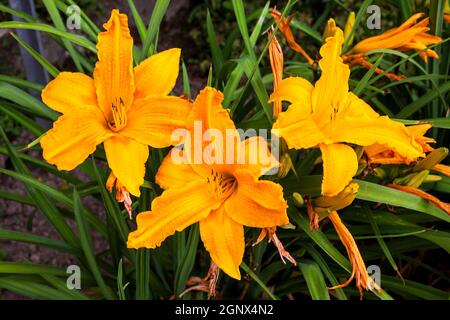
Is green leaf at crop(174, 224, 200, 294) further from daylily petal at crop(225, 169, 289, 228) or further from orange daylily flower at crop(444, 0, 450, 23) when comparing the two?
orange daylily flower at crop(444, 0, 450, 23)

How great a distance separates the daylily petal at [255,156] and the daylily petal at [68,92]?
0.31m

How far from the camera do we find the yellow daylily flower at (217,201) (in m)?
0.92

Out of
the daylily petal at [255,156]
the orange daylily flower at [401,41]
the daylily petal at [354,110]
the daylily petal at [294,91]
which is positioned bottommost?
the daylily petal at [255,156]

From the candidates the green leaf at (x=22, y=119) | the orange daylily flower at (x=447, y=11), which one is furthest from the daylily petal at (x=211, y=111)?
the orange daylily flower at (x=447, y=11)

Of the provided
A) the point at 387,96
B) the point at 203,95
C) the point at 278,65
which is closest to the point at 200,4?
the point at 387,96

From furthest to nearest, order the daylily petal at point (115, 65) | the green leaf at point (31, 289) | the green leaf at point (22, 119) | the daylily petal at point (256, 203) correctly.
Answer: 1. the green leaf at point (22, 119)
2. the green leaf at point (31, 289)
3. the daylily petal at point (115, 65)
4. the daylily petal at point (256, 203)

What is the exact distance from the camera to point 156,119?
39.4 inches

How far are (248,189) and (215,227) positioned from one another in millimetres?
92

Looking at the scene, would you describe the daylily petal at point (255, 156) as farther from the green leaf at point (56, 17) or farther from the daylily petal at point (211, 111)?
the green leaf at point (56, 17)

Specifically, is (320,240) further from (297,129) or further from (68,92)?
(68,92)

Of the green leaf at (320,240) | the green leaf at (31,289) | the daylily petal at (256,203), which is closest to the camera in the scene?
the daylily petal at (256,203)

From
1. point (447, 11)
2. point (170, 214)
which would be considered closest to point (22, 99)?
point (170, 214)

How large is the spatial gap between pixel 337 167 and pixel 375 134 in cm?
10

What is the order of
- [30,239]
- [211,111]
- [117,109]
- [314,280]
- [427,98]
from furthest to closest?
1. [427,98]
2. [30,239]
3. [314,280]
4. [117,109]
5. [211,111]
